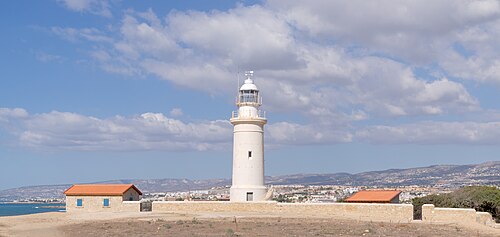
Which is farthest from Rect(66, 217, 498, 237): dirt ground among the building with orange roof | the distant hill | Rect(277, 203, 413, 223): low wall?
the distant hill

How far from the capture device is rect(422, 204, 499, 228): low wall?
1191 inches

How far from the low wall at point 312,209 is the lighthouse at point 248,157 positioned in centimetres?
243

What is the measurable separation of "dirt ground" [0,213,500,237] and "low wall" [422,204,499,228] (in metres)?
1.60

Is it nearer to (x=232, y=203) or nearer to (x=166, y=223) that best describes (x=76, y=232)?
(x=166, y=223)

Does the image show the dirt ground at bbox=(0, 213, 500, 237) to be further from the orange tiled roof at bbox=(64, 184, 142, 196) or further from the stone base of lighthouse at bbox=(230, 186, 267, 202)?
the stone base of lighthouse at bbox=(230, 186, 267, 202)

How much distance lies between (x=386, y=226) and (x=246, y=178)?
1068cm

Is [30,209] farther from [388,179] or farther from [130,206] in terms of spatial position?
[130,206]

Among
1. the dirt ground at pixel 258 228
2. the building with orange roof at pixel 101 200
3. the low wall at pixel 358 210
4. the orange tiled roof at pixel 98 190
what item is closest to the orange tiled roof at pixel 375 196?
the low wall at pixel 358 210

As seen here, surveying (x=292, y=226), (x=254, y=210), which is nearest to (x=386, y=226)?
(x=292, y=226)

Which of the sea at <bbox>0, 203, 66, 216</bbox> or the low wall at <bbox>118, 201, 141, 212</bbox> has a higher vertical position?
the low wall at <bbox>118, 201, 141, 212</bbox>

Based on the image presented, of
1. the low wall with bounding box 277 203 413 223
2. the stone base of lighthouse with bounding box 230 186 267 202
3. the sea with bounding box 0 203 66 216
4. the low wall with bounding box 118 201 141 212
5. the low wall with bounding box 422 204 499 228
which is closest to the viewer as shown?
the low wall with bounding box 422 204 499 228

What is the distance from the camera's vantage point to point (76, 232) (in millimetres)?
26578

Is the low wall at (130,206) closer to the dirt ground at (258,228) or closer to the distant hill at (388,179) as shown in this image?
the dirt ground at (258,228)

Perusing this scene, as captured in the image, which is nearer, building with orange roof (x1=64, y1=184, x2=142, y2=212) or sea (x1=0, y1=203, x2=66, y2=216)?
building with orange roof (x1=64, y1=184, x2=142, y2=212)
